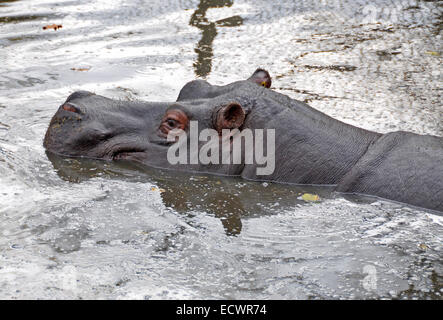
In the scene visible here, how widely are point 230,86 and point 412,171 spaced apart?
1499 millimetres

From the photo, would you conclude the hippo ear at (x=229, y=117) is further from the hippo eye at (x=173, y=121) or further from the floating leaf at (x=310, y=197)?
the floating leaf at (x=310, y=197)

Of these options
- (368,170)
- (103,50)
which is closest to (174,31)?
(103,50)

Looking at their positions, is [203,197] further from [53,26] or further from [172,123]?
[53,26]

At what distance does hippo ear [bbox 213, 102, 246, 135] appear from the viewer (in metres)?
5.09

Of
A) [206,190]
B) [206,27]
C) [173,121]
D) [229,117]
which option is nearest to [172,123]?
[173,121]

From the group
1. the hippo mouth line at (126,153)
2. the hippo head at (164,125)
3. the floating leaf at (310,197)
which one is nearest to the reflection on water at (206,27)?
the hippo head at (164,125)

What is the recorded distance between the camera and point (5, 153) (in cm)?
556

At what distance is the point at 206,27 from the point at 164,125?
446cm

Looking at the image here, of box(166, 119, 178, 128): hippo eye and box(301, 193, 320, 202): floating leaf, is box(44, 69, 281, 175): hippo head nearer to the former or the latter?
box(166, 119, 178, 128): hippo eye

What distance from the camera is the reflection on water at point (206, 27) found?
796cm

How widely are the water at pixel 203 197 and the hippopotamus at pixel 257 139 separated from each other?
0.37 ft

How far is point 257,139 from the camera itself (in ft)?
16.7

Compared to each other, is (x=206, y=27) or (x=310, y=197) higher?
(x=206, y=27)
